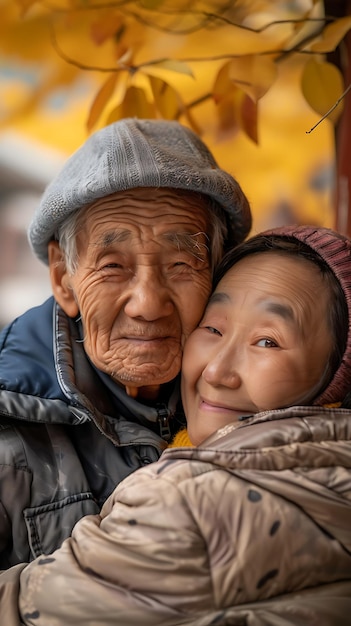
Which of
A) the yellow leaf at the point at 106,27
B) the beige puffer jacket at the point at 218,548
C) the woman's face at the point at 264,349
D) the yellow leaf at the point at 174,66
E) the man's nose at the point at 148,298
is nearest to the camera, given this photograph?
the beige puffer jacket at the point at 218,548

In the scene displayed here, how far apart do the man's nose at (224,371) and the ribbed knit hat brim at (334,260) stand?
0.74ft

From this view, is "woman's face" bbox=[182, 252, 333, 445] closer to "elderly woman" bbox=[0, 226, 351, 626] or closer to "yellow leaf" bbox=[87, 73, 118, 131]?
"elderly woman" bbox=[0, 226, 351, 626]

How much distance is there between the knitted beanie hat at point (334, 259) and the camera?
196 cm

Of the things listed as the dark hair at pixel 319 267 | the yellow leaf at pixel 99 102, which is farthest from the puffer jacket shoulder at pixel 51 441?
the yellow leaf at pixel 99 102

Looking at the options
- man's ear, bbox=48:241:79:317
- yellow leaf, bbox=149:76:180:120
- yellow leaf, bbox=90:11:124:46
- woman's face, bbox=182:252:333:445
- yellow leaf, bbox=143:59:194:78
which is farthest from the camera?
yellow leaf, bbox=90:11:124:46

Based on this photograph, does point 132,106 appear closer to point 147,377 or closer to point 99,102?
point 99,102

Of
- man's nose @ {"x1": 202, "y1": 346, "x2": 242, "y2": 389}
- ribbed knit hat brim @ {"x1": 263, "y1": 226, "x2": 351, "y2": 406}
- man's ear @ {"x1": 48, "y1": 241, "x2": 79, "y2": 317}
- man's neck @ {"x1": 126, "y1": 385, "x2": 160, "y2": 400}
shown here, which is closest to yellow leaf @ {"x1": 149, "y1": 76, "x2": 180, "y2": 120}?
man's ear @ {"x1": 48, "y1": 241, "x2": 79, "y2": 317}

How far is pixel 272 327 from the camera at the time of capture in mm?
1976

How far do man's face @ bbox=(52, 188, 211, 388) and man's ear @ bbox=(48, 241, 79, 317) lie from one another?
4.7 inches

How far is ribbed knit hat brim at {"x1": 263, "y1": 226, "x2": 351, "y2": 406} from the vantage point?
1964mm

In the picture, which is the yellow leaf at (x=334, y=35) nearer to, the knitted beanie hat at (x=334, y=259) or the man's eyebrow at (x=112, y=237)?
the knitted beanie hat at (x=334, y=259)

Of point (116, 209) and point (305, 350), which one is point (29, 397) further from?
point (305, 350)

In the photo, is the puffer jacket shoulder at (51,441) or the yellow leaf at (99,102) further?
the yellow leaf at (99,102)

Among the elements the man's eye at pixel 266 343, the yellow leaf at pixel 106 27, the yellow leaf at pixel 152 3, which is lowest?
the man's eye at pixel 266 343
